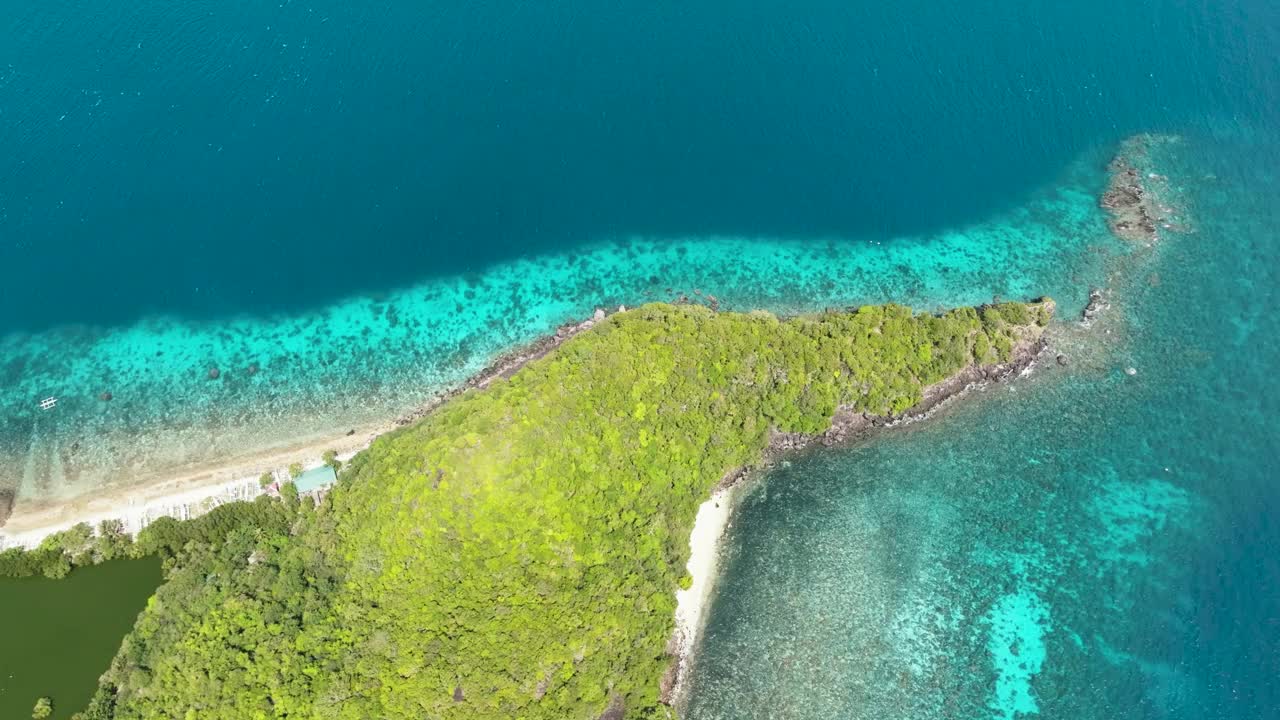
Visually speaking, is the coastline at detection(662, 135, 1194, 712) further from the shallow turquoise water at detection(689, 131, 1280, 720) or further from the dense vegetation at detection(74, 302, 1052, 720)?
the dense vegetation at detection(74, 302, 1052, 720)

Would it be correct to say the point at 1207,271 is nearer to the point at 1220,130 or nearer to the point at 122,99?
the point at 1220,130

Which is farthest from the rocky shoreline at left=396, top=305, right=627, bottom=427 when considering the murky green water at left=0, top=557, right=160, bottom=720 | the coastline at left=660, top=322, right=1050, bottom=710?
the murky green water at left=0, top=557, right=160, bottom=720

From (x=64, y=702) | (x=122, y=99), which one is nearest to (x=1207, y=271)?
(x=64, y=702)

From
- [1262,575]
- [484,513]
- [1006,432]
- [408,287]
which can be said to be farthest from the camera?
[408,287]

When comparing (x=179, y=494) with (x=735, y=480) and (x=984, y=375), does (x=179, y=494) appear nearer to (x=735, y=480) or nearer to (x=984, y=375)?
(x=735, y=480)

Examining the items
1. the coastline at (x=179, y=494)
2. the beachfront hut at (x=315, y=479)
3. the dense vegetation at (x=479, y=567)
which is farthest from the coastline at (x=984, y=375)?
the beachfront hut at (x=315, y=479)

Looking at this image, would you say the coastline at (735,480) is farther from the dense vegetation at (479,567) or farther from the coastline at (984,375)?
the dense vegetation at (479,567)

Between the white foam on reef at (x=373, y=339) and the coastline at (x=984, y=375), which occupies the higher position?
the white foam on reef at (x=373, y=339)

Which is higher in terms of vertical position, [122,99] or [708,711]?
[122,99]
